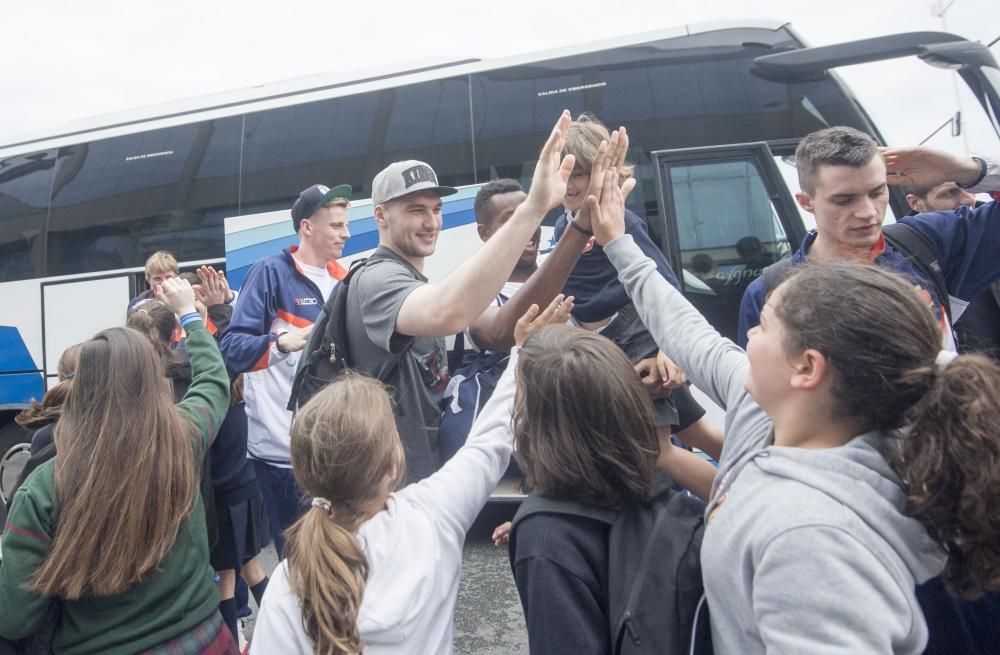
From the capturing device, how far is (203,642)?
203 cm

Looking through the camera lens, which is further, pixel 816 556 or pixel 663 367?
pixel 663 367

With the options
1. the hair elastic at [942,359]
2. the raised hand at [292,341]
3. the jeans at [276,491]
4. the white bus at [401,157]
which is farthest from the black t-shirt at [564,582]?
the white bus at [401,157]

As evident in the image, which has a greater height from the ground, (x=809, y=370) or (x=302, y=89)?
(x=302, y=89)

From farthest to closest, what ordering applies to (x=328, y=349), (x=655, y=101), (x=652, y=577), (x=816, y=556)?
(x=655, y=101) → (x=328, y=349) → (x=652, y=577) → (x=816, y=556)

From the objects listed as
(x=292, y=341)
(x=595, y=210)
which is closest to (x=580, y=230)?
(x=595, y=210)

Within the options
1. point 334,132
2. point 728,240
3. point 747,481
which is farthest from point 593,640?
point 334,132

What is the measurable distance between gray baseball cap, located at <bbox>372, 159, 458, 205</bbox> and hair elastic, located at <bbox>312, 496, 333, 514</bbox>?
1.09 meters

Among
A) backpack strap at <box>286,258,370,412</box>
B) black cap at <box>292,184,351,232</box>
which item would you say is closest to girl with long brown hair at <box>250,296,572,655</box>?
backpack strap at <box>286,258,370,412</box>

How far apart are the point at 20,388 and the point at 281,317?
484 cm

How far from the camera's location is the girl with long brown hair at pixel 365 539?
1468mm

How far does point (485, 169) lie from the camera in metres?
5.59

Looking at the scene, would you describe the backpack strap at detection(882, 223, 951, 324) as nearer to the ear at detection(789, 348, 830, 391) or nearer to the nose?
the nose

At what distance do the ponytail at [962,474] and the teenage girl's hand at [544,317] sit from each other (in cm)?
95

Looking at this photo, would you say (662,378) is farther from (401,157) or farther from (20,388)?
(20,388)
